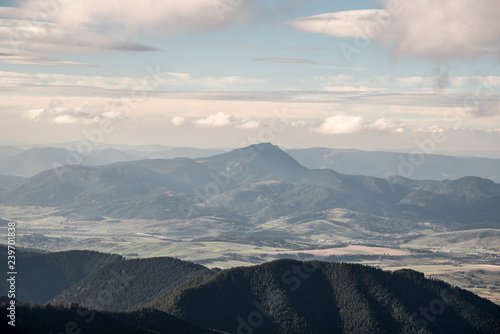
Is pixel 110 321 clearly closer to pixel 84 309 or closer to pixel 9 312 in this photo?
pixel 84 309

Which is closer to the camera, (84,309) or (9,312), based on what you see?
(9,312)

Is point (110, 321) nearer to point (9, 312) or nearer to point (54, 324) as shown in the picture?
point (54, 324)

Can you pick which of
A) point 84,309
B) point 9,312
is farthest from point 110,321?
point 9,312

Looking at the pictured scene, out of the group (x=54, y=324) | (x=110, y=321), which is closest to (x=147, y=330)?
(x=110, y=321)

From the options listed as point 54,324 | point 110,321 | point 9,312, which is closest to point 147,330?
point 110,321

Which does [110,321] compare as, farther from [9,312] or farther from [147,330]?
[9,312]

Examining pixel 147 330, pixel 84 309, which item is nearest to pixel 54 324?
pixel 84 309

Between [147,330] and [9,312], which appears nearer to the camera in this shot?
[9,312]
